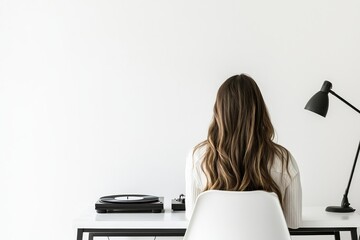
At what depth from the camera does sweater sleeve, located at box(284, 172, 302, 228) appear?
2.24 meters

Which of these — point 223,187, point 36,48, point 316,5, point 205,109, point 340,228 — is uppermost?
point 316,5

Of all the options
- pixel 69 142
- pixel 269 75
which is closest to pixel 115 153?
pixel 69 142

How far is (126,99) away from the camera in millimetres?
3166

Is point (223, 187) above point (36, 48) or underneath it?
underneath

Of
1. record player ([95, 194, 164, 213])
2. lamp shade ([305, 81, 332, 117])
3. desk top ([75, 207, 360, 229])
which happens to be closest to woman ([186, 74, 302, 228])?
desk top ([75, 207, 360, 229])

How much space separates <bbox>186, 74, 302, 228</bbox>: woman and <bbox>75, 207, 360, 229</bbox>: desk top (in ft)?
0.65

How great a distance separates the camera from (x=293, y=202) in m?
2.26

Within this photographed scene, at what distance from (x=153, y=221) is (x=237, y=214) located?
634 mm

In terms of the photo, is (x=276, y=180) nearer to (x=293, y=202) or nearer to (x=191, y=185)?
(x=293, y=202)

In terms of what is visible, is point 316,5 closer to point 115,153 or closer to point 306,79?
point 306,79

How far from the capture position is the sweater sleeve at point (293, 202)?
A: 224cm

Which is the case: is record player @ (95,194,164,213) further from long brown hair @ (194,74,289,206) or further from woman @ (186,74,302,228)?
long brown hair @ (194,74,289,206)

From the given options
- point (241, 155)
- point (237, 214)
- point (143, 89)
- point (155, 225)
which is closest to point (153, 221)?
point (155, 225)

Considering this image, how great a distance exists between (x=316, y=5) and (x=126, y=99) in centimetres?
113
